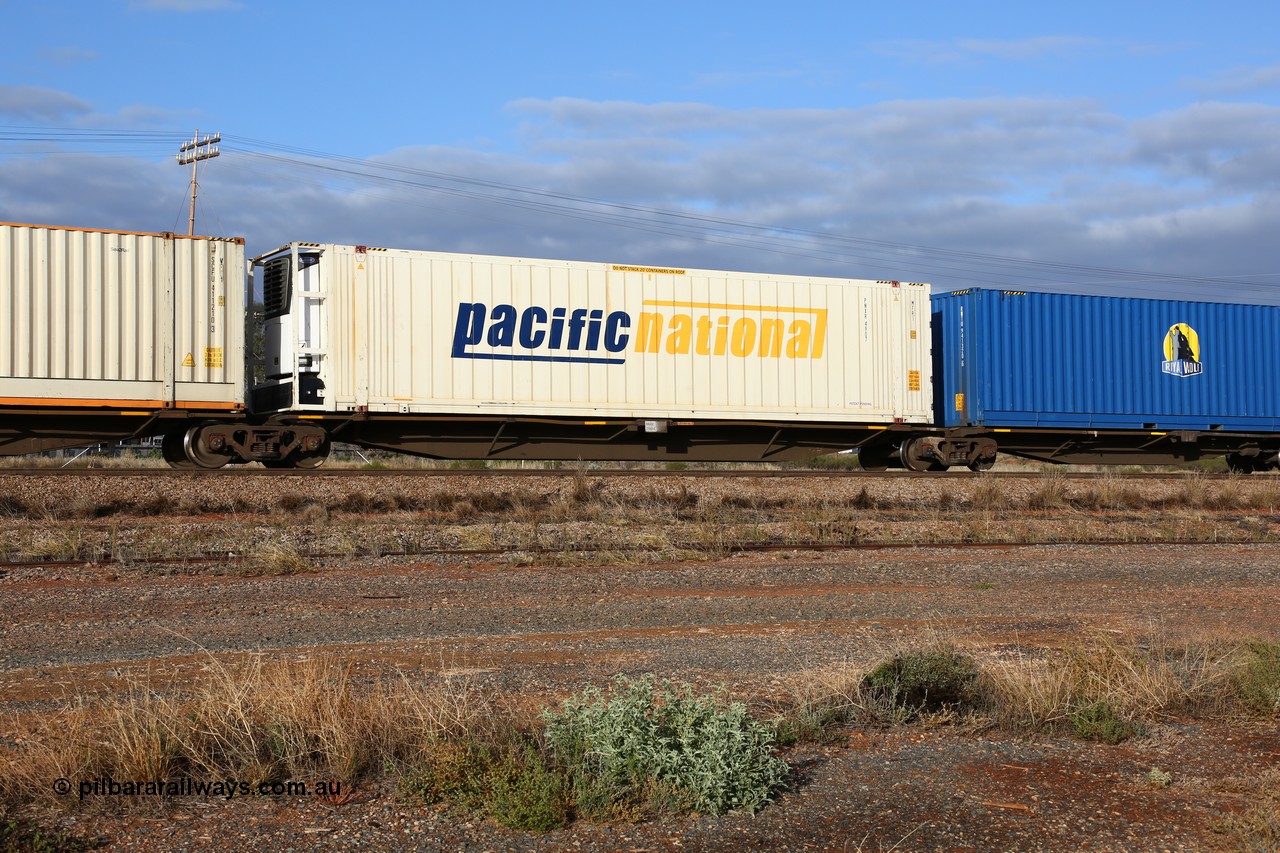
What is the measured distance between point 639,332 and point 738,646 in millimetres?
11627

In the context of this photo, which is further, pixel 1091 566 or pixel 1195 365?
pixel 1195 365

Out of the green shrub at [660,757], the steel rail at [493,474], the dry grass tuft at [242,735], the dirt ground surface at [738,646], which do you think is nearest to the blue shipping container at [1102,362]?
the steel rail at [493,474]

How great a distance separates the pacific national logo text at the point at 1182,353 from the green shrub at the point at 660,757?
21.0 meters

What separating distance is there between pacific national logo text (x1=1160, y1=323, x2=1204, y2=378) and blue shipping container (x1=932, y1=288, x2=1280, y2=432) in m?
0.02

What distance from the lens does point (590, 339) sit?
723 inches

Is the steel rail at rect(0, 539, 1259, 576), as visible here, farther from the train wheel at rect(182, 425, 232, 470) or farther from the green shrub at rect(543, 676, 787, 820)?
the green shrub at rect(543, 676, 787, 820)

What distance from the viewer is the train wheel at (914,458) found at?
2106 cm

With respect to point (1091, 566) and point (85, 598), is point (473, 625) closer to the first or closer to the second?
point (85, 598)

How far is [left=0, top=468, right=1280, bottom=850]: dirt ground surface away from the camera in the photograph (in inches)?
162

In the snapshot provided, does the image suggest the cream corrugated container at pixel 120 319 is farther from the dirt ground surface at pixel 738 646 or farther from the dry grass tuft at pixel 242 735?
the dry grass tuft at pixel 242 735

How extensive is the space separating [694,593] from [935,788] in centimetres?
565

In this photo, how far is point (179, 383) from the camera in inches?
638

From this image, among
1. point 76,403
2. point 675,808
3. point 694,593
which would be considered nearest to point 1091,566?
point 694,593

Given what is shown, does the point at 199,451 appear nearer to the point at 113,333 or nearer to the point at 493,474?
the point at 113,333
